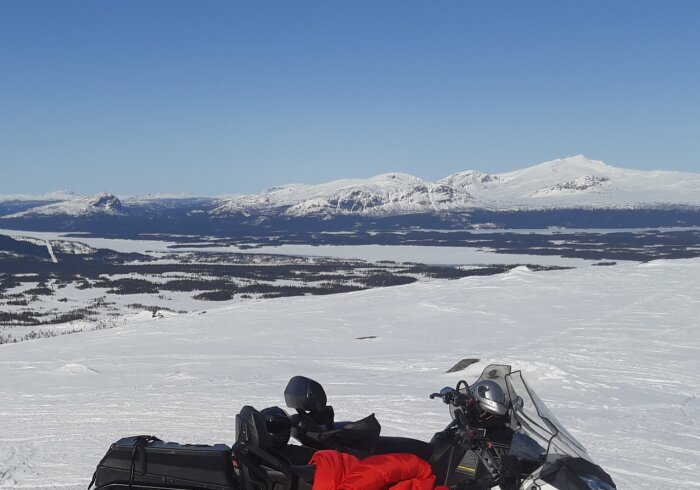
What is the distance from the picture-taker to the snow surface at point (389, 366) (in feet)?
29.3

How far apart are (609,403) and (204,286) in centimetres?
8821

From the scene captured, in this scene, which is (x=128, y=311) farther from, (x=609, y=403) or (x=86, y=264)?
(x=86, y=264)

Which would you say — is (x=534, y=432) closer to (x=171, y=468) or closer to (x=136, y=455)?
(x=171, y=468)

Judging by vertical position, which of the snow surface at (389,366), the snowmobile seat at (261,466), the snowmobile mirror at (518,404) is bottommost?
the snow surface at (389,366)

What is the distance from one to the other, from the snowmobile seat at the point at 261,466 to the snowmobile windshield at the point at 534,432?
1.27 metres

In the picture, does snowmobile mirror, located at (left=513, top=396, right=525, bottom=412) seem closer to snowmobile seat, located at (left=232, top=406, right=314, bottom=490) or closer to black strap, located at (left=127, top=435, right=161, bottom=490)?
snowmobile seat, located at (left=232, top=406, right=314, bottom=490)

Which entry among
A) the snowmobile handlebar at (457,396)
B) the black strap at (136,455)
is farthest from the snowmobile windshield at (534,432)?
the black strap at (136,455)

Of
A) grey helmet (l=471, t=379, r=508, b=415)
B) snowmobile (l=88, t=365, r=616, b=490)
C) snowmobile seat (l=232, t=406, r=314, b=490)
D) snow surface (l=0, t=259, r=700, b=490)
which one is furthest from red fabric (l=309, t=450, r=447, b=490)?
snow surface (l=0, t=259, r=700, b=490)

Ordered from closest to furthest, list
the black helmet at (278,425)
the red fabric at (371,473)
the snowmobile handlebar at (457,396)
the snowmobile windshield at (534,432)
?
the red fabric at (371,473)
the snowmobile windshield at (534,432)
the snowmobile handlebar at (457,396)
the black helmet at (278,425)

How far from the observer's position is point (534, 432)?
4.07 m

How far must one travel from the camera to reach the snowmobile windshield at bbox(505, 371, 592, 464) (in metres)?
3.84

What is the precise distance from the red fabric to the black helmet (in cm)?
98

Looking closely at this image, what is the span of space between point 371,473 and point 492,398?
953mm

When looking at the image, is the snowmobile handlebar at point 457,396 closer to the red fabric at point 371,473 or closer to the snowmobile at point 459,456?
the snowmobile at point 459,456
